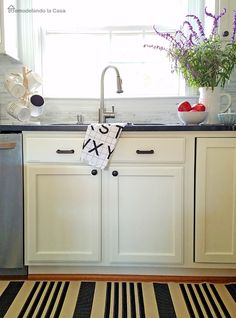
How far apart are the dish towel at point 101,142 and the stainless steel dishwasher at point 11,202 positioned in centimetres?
40

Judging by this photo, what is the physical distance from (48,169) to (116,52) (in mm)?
1218

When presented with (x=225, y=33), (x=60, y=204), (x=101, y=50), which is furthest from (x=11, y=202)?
(x=225, y=33)

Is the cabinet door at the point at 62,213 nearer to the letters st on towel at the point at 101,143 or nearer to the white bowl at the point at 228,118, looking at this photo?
the letters st on towel at the point at 101,143

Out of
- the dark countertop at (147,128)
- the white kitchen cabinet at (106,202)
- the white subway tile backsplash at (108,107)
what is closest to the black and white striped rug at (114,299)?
the white kitchen cabinet at (106,202)

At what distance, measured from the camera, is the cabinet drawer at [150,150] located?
1.96 metres

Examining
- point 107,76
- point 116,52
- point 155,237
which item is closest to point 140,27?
point 116,52

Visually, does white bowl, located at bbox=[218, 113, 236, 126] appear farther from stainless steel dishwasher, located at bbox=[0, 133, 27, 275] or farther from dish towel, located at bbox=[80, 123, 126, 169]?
stainless steel dishwasher, located at bbox=[0, 133, 27, 275]

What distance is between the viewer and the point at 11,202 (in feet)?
6.66

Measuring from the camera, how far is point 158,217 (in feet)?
6.58

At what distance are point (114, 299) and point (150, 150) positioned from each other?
31.8 inches

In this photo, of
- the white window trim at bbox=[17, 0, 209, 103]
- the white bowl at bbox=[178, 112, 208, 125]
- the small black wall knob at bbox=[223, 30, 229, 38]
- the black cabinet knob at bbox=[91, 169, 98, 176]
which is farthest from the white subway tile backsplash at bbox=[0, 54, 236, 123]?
the black cabinet knob at bbox=[91, 169, 98, 176]

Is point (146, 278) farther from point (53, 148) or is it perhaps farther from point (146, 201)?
point (53, 148)

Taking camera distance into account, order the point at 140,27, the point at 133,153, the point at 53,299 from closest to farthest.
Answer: the point at 53,299
the point at 133,153
the point at 140,27

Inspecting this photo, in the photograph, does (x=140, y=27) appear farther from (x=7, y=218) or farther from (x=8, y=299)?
(x=8, y=299)
